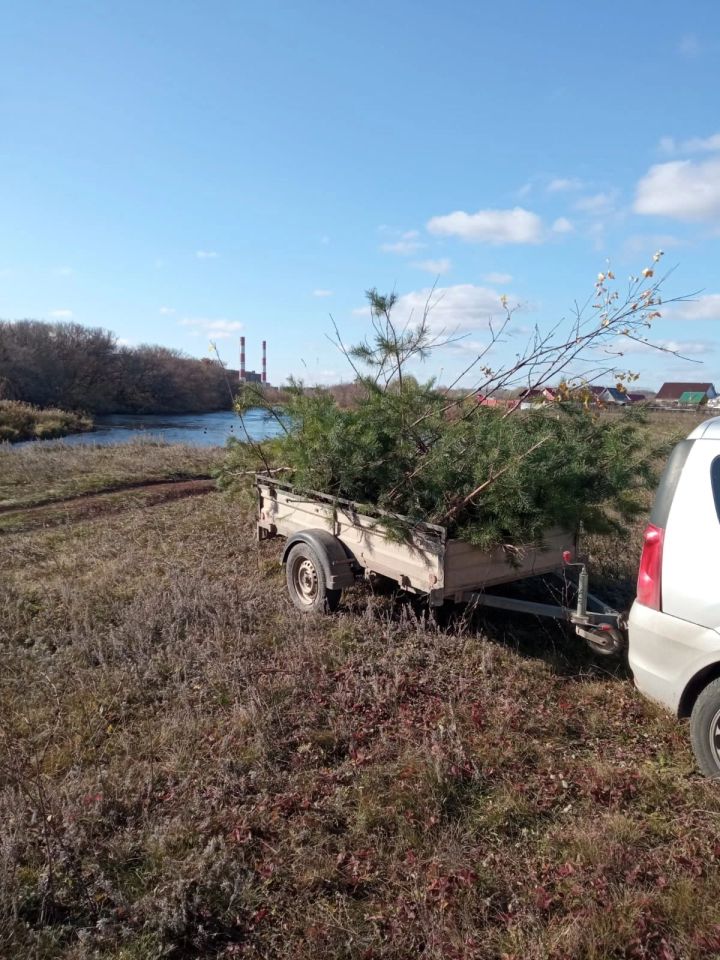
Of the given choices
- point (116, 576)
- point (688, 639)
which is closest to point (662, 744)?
point (688, 639)

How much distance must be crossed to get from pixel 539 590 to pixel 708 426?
248cm

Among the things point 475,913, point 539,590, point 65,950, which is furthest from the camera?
point 539,590

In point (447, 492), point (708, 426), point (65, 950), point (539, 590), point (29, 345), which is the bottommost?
point (65, 950)

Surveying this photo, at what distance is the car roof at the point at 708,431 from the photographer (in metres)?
3.28

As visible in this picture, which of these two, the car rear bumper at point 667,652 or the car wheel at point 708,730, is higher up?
the car rear bumper at point 667,652

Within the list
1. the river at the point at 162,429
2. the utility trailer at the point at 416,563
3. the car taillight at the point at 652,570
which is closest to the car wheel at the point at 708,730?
the car taillight at the point at 652,570

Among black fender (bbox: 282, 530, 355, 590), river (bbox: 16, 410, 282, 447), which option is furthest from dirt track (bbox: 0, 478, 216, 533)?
river (bbox: 16, 410, 282, 447)

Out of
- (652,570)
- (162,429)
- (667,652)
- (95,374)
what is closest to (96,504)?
(652,570)

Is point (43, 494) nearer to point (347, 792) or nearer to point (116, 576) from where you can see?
point (116, 576)

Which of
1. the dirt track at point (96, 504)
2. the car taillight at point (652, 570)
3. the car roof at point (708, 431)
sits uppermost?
the car roof at point (708, 431)

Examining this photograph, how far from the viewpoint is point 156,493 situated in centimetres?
1177

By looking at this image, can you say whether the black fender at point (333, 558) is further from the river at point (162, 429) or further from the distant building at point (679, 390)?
the distant building at point (679, 390)

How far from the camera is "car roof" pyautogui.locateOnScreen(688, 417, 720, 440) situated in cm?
328

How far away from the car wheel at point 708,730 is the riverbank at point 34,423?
2758 cm
